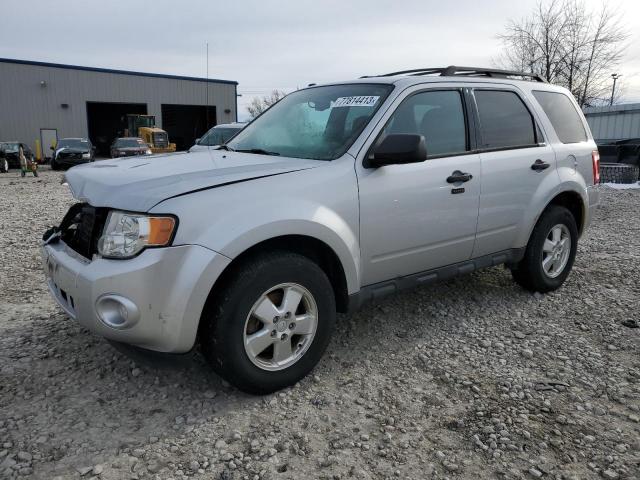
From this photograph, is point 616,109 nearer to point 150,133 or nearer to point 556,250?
point 556,250

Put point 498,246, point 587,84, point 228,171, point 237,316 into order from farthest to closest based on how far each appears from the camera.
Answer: point 587,84 < point 498,246 < point 228,171 < point 237,316

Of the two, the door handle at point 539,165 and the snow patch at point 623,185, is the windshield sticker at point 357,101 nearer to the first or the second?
the door handle at point 539,165

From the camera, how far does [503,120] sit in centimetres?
416

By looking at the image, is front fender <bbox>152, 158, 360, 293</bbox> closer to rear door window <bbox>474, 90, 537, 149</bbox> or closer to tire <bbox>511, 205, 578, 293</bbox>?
rear door window <bbox>474, 90, 537, 149</bbox>

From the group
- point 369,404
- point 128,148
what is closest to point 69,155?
point 128,148

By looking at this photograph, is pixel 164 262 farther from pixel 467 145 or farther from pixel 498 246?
pixel 498 246

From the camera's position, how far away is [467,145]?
3.83m

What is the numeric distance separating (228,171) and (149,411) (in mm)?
1373

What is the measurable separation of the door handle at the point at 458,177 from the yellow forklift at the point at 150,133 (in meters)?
25.0

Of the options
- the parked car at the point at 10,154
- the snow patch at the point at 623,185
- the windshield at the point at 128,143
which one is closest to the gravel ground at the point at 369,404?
the snow patch at the point at 623,185

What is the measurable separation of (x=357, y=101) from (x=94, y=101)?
38.4 meters

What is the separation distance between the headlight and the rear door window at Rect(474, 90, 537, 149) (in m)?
2.51

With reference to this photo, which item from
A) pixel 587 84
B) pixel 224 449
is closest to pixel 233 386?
pixel 224 449

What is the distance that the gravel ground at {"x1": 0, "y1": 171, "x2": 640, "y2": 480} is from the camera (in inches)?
94.3
